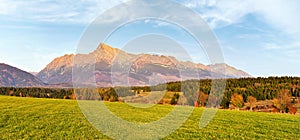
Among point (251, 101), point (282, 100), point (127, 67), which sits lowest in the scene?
point (251, 101)

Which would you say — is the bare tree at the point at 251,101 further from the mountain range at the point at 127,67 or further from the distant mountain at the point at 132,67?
the mountain range at the point at 127,67

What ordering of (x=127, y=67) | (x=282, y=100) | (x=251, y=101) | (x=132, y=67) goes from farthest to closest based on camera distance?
(x=251, y=101) < (x=282, y=100) < (x=132, y=67) < (x=127, y=67)

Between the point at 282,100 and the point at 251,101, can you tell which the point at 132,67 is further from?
the point at 251,101

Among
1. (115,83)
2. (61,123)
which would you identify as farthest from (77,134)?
(115,83)

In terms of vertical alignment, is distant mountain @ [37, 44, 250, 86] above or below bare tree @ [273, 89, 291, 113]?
above

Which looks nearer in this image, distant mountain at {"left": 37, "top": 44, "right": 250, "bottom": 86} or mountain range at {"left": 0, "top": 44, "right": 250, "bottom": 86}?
mountain range at {"left": 0, "top": 44, "right": 250, "bottom": 86}

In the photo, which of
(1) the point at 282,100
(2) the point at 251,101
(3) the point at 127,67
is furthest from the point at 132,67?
(2) the point at 251,101

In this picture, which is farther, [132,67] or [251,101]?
[251,101]

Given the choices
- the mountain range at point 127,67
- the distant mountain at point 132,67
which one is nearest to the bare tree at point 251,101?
the distant mountain at point 132,67

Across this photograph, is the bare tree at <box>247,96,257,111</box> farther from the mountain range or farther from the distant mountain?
the mountain range

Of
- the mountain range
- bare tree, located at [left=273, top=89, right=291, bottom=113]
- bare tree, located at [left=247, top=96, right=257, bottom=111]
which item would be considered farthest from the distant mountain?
bare tree, located at [left=247, top=96, right=257, bottom=111]

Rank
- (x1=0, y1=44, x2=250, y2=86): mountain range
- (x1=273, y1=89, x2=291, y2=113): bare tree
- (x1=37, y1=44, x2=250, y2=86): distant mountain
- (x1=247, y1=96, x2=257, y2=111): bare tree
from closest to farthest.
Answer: (x1=0, y1=44, x2=250, y2=86): mountain range → (x1=37, y1=44, x2=250, y2=86): distant mountain → (x1=273, y1=89, x2=291, y2=113): bare tree → (x1=247, y1=96, x2=257, y2=111): bare tree

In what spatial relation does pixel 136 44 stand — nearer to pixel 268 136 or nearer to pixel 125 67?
pixel 125 67

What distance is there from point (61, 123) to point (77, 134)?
18.7 feet
